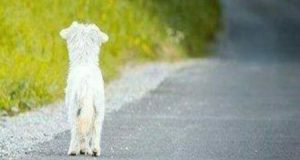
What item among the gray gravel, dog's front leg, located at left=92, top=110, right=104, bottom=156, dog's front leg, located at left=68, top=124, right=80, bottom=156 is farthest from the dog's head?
the gray gravel

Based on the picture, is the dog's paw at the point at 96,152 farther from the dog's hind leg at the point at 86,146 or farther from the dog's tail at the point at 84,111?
the dog's tail at the point at 84,111

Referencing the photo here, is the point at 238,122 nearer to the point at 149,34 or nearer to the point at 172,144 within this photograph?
the point at 172,144

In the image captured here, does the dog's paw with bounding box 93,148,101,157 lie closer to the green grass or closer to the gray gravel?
the gray gravel

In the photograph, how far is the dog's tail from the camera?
511 inches

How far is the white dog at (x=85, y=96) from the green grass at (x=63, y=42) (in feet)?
17.0

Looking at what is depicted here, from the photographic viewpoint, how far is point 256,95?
23.8 meters

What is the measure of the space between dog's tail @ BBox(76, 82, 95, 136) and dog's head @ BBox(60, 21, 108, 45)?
73 centimetres

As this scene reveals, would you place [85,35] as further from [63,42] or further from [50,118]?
[63,42]

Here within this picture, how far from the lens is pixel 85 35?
13555 mm

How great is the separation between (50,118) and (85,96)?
17.5 ft

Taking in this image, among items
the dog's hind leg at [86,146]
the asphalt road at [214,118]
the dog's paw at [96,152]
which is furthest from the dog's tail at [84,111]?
the asphalt road at [214,118]

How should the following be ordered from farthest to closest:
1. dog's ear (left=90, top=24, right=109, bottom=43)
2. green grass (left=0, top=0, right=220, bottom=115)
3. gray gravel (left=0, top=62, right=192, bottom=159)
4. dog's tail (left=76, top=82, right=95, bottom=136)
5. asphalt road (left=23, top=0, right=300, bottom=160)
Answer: green grass (left=0, top=0, right=220, bottom=115)
gray gravel (left=0, top=62, right=192, bottom=159)
asphalt road (left=23, top=0, right=300, bottom=160)
dog's ear (left=90, top=24, right=109, bottom=43)
dog's tail (left=76, top=82, right=95, bottom=136)

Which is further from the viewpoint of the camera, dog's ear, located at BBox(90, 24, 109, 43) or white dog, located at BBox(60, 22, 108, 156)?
dog's ear, located at BBox(90, 24, 109, 43)

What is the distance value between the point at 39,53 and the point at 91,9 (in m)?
5.03
